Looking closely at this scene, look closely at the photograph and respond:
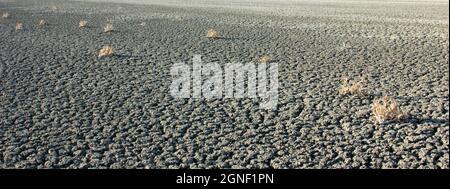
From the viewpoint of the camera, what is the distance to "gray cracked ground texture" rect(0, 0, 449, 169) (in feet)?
15.0

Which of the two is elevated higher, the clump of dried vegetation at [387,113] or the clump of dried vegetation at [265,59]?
the clump of dried vegetation at [265,59]

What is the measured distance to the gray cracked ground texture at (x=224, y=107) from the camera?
15.0 feet
